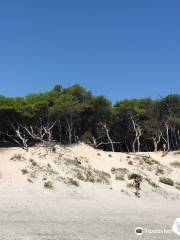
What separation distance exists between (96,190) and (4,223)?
58.2 ft

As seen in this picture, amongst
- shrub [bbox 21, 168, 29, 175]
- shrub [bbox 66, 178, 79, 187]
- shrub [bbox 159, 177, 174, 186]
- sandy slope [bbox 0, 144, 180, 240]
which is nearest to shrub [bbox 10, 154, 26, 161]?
sandy slope [bbox 0, 144, 180, 240]

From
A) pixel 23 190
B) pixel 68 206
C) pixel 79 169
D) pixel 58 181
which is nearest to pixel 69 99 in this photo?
pixel 79 169

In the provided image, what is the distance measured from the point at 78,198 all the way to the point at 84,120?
2241 cm

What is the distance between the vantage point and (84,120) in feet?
173

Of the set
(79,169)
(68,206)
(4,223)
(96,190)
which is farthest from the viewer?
(79,169)

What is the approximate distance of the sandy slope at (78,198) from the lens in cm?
1638

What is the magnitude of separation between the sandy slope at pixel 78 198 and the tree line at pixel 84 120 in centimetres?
392

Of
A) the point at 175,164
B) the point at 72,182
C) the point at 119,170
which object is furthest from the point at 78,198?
the point at 175,164

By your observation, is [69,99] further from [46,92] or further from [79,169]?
[79,169]

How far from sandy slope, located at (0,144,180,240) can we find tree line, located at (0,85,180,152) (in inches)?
154

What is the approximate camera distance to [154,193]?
118 feet

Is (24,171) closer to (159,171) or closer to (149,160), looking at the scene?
(159,171)

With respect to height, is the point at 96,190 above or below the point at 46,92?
below

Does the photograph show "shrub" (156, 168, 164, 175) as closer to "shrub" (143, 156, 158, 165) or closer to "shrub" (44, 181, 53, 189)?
"shrub" (143, 156, 158, 165)
